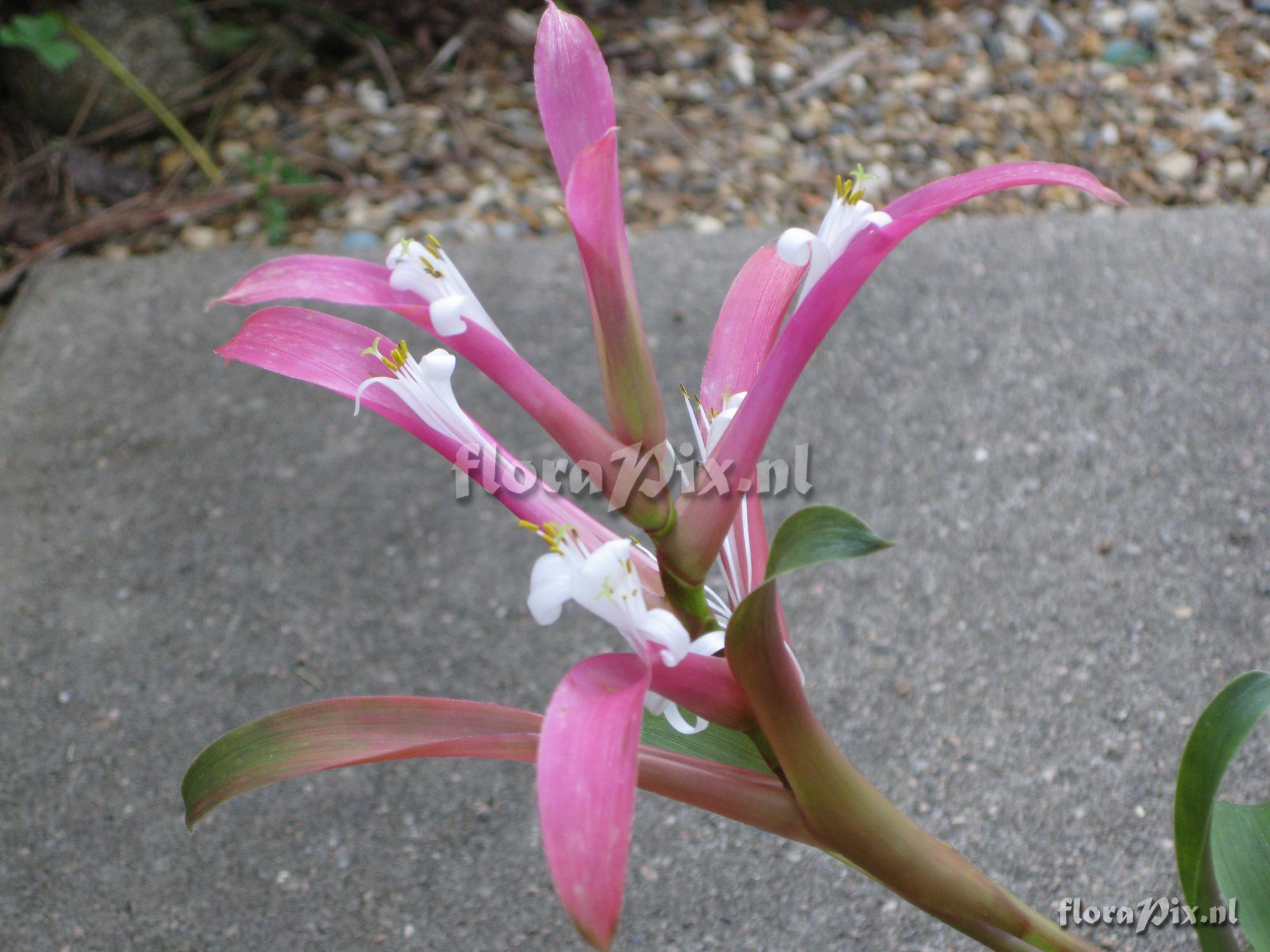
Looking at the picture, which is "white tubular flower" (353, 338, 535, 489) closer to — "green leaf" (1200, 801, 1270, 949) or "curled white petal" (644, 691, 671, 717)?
→ "curled white petal" (644, 691, 671, 717)

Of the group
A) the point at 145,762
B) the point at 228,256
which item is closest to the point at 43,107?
the point at 228,256

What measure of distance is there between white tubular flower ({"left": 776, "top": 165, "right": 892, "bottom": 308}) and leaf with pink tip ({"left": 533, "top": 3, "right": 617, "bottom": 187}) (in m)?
0.11

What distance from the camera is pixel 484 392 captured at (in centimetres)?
143

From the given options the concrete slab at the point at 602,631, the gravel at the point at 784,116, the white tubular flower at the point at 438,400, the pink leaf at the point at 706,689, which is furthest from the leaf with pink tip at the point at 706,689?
the gravel at the point at 784,116

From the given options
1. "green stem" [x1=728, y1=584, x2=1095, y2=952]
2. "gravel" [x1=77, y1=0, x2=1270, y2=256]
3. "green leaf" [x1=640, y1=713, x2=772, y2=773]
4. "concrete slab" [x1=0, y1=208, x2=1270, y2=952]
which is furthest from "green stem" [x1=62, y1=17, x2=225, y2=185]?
"green stem" [x1=728, y1=584, x2=1095, y2=952]

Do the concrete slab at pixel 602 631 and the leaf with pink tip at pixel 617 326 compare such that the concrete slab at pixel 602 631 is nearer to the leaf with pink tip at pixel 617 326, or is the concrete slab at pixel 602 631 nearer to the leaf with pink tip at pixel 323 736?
the leaf with pink tip at pixel 323 736

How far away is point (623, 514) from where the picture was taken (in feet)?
1.57

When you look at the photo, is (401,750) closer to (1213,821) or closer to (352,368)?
(352,368)

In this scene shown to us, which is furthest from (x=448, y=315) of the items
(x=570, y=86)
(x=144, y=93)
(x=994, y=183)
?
(x=144, y=93)

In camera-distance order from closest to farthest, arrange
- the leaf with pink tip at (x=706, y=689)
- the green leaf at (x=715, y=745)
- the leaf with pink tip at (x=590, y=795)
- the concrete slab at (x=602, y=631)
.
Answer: the leaf with pink tip at (x=590, y=795) < the leaf with pink tip at (x=706, y=689) < the green leaf at (x=715, y=745) < the concrete slab at (x=602, y=631)

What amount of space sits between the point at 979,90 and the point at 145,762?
179 cm

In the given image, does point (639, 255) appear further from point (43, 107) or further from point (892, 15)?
point (43, 107)

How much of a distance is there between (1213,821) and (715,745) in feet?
1.02

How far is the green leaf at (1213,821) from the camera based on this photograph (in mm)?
557
